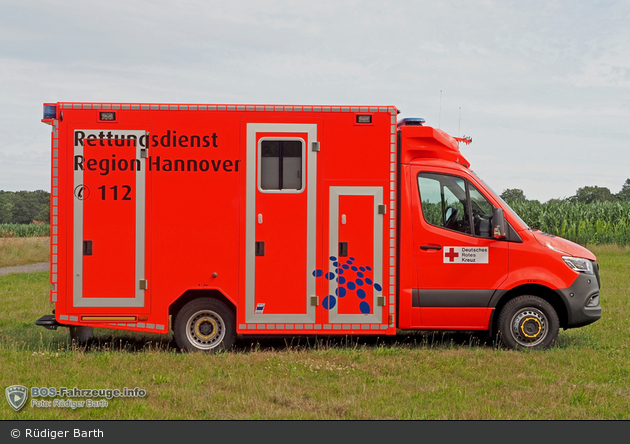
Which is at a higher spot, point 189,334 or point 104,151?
point 104,151

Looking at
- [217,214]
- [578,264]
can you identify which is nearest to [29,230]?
[217,214]

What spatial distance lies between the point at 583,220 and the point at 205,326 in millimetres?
25847

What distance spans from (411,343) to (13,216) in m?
72.4

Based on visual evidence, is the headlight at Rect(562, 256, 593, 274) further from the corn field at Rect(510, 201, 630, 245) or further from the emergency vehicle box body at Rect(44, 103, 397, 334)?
the corn field at Rect(510, 201, 630, 245)

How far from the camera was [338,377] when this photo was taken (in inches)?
250

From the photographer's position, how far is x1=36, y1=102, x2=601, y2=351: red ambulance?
727cm

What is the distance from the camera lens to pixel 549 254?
296 inches

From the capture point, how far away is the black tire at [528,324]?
756cm

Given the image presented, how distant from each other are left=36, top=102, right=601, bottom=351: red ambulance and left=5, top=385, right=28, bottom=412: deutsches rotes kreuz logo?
1.64 meters

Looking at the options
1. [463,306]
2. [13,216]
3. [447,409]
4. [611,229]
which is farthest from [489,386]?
[13,216]

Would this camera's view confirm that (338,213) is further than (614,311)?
No

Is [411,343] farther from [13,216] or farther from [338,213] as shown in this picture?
[13,216]

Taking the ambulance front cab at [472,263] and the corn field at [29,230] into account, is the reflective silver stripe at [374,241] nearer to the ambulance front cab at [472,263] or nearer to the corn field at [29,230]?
the ambulance front cab at [472,263]

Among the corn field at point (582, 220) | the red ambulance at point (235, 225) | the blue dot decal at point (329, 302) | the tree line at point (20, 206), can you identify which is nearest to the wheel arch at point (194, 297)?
Result: the red ambulance at point (235, 225)
